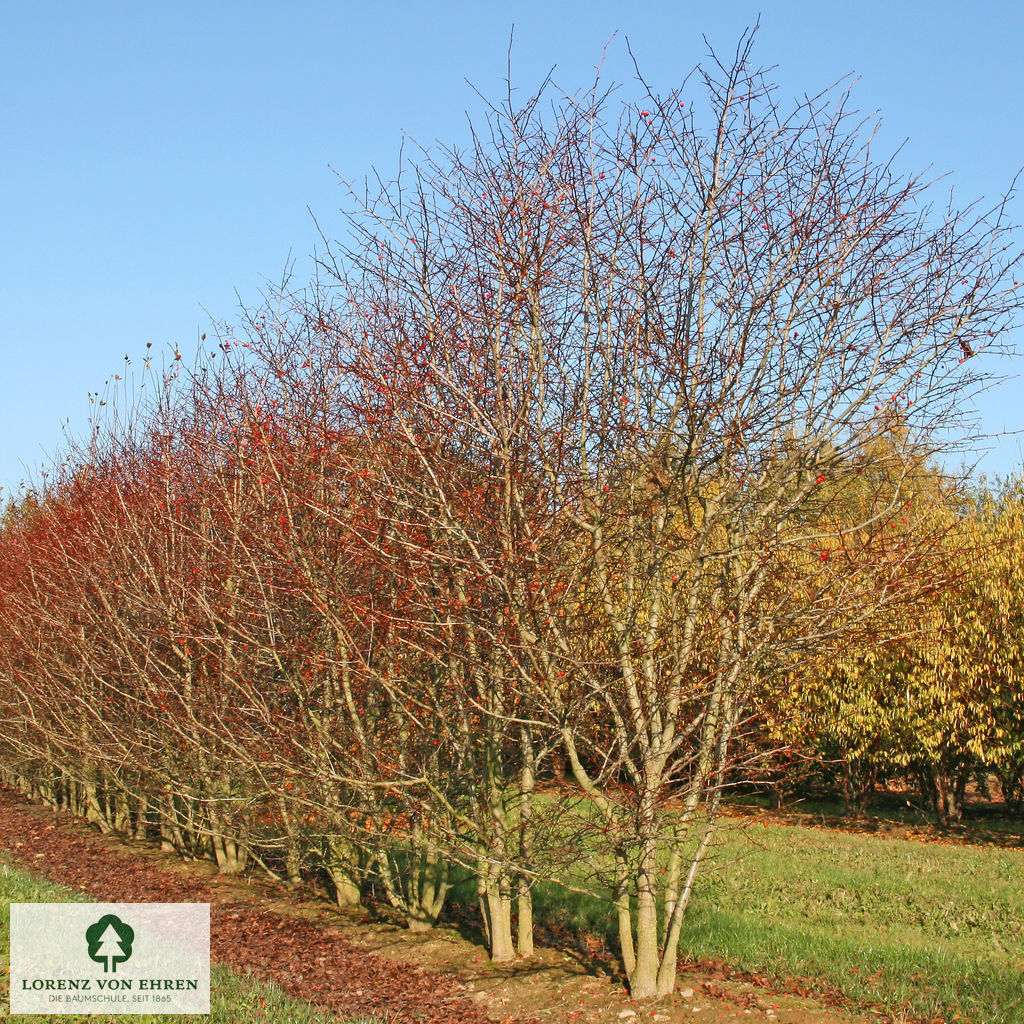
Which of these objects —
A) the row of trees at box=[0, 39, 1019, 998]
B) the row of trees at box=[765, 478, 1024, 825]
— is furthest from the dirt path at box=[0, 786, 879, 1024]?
the row of trees at box=[765, 478, 1024, 825]

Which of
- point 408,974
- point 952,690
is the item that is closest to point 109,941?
point 408,974

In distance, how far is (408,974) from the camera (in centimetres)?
670

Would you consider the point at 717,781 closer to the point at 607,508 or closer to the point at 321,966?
the point at 607,508

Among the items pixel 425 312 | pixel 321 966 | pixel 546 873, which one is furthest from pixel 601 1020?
pixel 425 312

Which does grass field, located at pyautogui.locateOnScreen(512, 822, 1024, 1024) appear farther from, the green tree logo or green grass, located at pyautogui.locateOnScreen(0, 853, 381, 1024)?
the green tree logo

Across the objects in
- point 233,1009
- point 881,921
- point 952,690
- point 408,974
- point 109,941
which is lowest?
point 881,921

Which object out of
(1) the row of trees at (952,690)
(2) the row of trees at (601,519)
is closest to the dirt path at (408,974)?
(2) the row of trees at (601,519)

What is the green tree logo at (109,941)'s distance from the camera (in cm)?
612

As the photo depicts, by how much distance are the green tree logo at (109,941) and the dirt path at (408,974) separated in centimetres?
76

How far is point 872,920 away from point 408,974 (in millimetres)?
4196

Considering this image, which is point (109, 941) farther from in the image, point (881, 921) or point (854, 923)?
point (881, 921)

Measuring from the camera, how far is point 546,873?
591 cm

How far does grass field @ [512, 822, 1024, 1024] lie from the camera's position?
19.9 ft

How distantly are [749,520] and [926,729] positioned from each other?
10.4m
